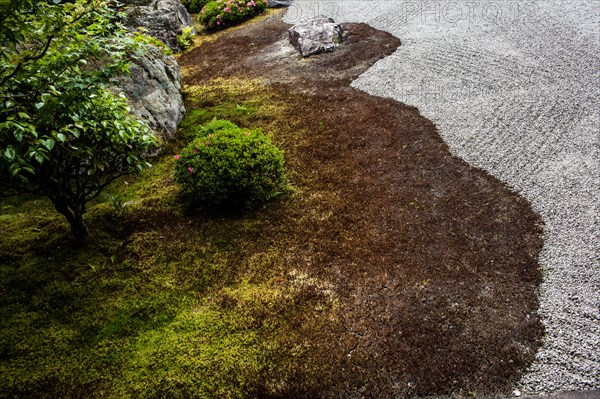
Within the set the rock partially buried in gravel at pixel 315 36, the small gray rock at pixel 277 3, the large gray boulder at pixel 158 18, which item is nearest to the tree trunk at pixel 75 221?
the rock partially buried in gravel at pixel 315 36

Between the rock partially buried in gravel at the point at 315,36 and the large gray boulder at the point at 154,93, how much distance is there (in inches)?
184

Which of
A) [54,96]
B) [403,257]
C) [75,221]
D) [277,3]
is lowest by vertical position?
[403,257]

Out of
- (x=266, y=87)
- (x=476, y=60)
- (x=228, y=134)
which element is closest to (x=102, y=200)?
(x=228, y=134)

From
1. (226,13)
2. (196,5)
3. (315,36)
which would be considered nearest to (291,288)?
(315,36)

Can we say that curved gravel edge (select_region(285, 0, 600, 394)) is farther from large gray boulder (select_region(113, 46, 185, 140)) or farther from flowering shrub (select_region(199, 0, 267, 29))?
flowering shrub (select_region(199, 0, 267, 29))

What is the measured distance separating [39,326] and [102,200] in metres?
2.63

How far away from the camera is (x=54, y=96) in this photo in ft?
12.6

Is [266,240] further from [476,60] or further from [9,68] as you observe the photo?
[476,60]

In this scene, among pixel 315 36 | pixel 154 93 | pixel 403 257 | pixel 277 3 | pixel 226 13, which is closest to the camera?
pixel 403 257

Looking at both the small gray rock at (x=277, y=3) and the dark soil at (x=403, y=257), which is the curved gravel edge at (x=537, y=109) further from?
the small gray rock at (x=277, y=3)

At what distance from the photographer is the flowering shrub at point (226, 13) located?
1692cm

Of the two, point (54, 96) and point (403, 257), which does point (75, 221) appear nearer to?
point (54, 96)

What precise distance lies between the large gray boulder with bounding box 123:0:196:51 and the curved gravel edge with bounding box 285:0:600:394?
732 centimetres

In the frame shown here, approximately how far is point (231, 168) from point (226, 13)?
13753 millimetres
